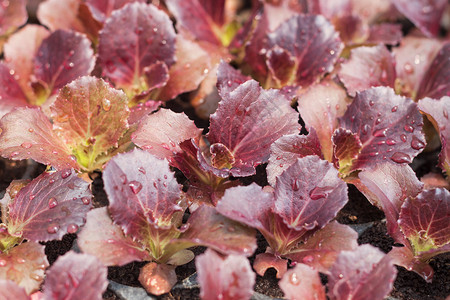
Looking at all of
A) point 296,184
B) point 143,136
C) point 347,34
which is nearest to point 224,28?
point 347,34

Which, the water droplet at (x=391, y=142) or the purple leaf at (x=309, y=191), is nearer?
the purple leaf at (x=309, y=191)

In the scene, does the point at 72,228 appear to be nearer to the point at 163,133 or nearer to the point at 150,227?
the point at 150,227

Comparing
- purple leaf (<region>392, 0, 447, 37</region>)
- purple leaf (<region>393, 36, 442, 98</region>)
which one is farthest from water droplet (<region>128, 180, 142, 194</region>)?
purple leaf (<region>392, 0, 447, 37</region>)

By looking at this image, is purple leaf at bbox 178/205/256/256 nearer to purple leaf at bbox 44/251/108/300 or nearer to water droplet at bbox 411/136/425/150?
purple leaf at bbox 44/251/108/300

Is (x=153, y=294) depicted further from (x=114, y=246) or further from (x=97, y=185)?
(x=97, y=185)

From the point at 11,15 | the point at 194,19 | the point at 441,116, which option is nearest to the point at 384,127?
the point at 441,116

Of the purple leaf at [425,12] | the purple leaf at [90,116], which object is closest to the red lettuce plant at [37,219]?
the purple leaf at [90,116]

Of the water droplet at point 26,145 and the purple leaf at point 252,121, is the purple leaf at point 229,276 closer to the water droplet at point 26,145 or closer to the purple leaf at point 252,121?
the purple leaf at point 252,121
